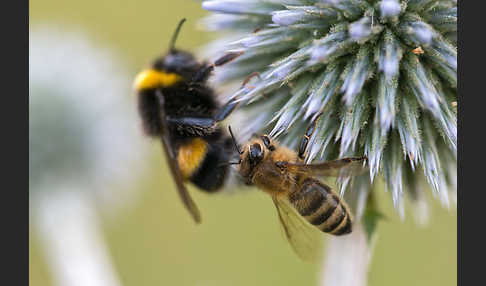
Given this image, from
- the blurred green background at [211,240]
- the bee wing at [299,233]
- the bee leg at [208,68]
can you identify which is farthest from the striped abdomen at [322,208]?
the blurred green background at [211,240]

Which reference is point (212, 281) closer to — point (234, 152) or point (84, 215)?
point (84, 215)

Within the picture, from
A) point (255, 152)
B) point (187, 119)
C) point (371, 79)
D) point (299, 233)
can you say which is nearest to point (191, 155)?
point (187, 119)

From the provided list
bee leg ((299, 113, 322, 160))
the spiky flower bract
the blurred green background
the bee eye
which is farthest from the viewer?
the blurred green background

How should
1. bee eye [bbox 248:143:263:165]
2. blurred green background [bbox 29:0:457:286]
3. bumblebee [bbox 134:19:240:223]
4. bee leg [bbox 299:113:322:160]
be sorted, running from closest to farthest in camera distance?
bee leg [bbox 299:113:322:160], bee eye [bbox 248:143:263:165], bumblebee [bbox 134:19:240:223], blurred green background [bbox 29:0:457:286]

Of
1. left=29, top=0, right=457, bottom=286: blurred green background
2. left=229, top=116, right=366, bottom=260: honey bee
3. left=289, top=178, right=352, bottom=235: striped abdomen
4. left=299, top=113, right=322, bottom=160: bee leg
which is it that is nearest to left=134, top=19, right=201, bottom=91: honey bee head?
left=229, top=116, right=366, bottom=260: honey bee

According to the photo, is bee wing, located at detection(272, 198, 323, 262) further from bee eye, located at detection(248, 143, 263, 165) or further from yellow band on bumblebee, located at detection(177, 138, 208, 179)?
yellow band on bumblebee, located at detection(177, 138, 208, 179)

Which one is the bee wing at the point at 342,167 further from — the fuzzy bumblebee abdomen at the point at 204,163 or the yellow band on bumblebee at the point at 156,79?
the yellow band on bumblebee at the point at 156,79

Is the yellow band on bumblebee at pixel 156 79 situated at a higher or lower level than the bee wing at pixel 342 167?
higher
